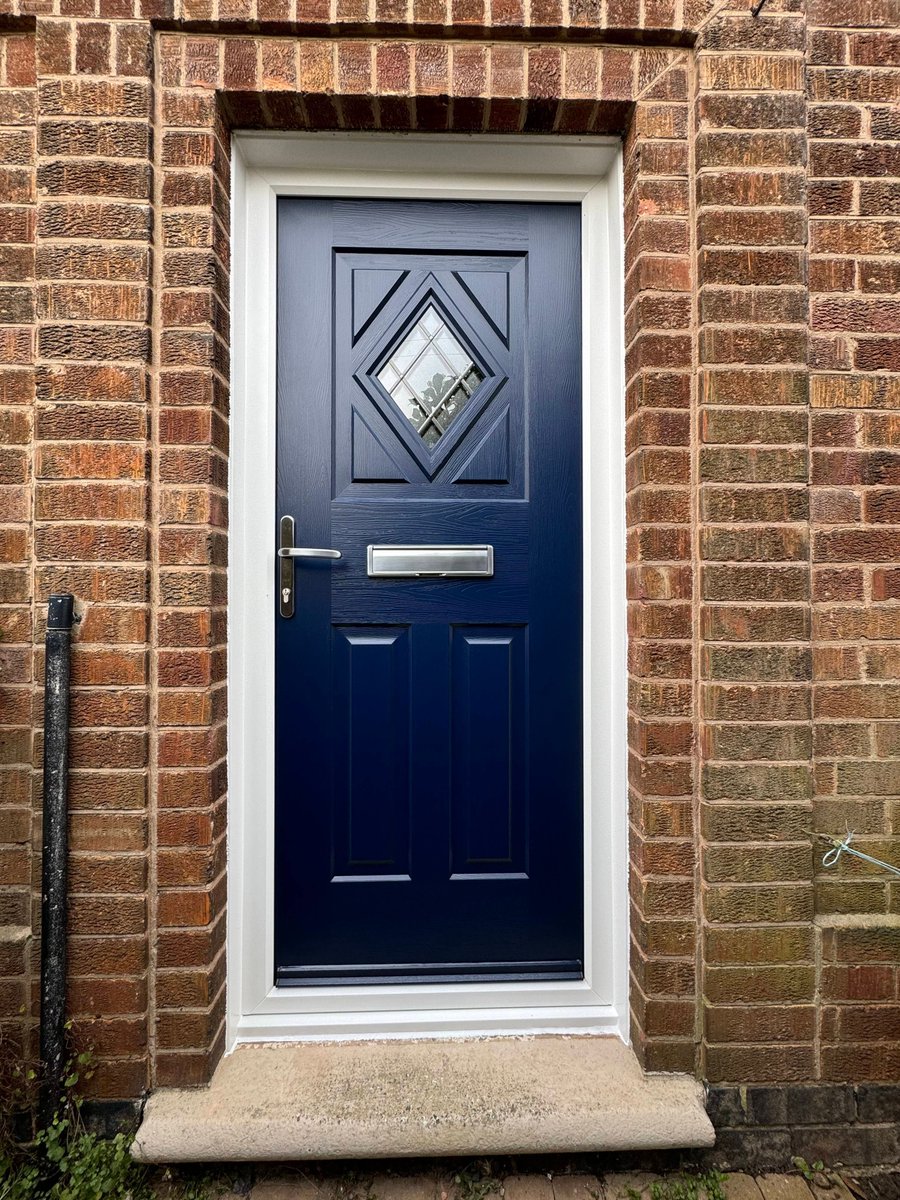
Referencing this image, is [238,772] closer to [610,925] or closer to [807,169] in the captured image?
[610,925]

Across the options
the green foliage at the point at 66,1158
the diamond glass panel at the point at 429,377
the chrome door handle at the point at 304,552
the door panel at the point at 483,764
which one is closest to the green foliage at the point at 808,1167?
the door panel at the point at 483,764

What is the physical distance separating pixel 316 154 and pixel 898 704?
213 cm

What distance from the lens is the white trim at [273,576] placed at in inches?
71.5

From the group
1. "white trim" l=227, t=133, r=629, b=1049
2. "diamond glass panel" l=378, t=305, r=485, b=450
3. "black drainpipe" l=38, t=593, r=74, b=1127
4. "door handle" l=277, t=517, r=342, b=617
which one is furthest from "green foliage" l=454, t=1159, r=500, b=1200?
"diamond glass panel" l=378, t=305, r=485, b=450

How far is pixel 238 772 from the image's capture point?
5.97 ft

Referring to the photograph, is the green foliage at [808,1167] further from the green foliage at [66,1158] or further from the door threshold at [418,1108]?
the green foliage at [66,1158]

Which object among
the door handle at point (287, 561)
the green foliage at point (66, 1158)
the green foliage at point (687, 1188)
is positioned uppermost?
the door handle at point (287, 561)

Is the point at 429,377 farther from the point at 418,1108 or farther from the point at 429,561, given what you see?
the point at 418,1108

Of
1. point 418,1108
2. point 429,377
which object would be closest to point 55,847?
point 418,1108

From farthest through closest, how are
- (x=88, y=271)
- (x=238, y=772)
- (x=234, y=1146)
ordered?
(x=238, y=772)
(x=88, y=271)
(x=234, y=1146)

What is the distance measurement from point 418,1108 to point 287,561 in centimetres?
140

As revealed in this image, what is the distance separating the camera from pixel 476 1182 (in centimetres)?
158

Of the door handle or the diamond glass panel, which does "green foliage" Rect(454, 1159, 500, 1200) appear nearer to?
the door handle

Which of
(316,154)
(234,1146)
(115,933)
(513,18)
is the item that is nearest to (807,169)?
(513,18)
